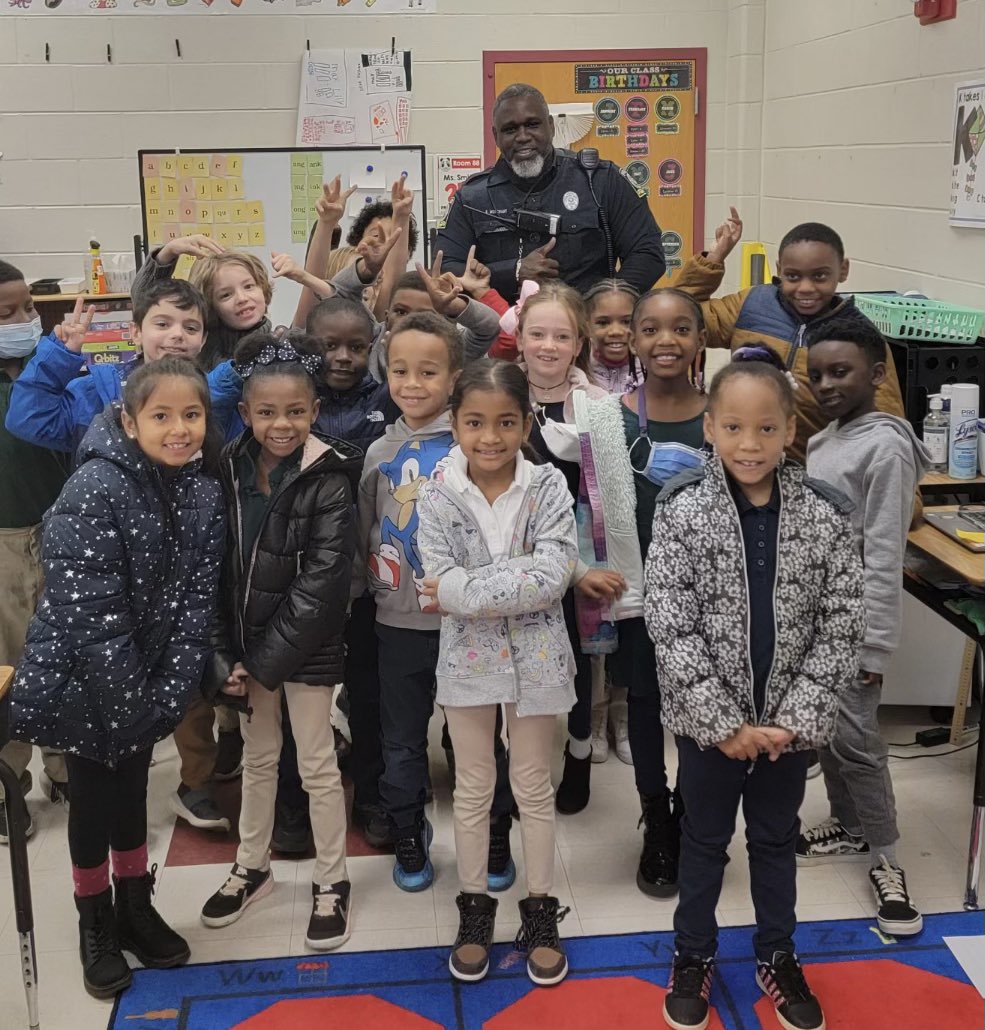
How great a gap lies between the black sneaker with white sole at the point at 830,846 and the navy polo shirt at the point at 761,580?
0.78 m

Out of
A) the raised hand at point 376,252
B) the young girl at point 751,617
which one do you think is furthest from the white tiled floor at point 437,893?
the raised hand at point 376,252

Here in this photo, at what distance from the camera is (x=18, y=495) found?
9.32 ft

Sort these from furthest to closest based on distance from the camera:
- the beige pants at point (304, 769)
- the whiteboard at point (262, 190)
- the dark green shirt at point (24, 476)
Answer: the whiteboard at point (262, 190) → the dark green shirt at point (24, 476) → the beige pants at point (304, 769)

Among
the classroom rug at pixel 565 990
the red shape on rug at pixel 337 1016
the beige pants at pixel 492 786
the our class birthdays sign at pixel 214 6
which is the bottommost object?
the red shape on rug at pixel 337 1016

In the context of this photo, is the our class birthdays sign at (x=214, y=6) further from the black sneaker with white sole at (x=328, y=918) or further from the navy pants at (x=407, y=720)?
the black sneaker with white sole at (x=328, y=918)

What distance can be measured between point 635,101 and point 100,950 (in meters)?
4.36

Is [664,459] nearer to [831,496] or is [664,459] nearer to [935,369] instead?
[831,496]

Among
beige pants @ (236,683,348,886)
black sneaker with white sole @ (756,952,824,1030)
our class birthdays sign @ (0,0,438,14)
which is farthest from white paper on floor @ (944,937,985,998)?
our class birthdays sign @ (0,0,438,14)

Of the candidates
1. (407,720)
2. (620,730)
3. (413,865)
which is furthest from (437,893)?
(620,730)

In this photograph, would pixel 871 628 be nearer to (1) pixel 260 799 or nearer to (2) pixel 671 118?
(1) pixel 260 799

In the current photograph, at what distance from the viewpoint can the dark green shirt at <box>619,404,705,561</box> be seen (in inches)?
97.6

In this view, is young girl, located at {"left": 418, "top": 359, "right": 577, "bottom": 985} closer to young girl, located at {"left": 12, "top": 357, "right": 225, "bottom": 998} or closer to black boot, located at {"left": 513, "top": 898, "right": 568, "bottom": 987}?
black boot, located at {"left": 513, "top": 898, "right": 568, "bottom": 987}

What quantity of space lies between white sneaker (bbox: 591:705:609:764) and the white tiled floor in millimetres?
199

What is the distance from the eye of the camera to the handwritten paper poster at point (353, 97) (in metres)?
5.16
